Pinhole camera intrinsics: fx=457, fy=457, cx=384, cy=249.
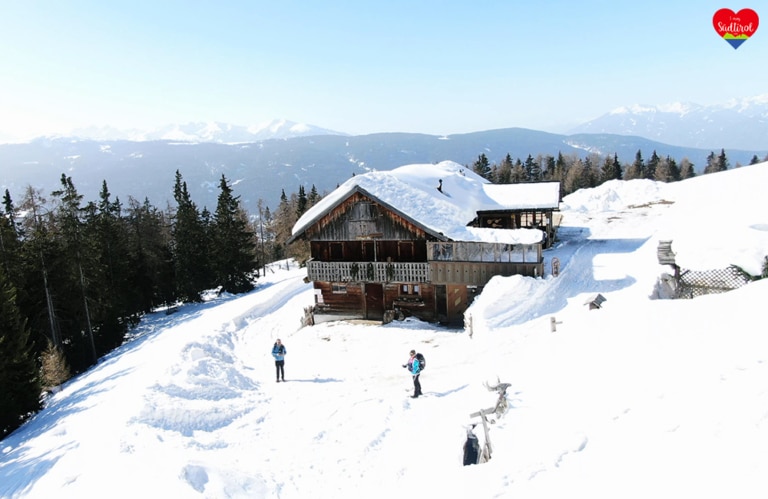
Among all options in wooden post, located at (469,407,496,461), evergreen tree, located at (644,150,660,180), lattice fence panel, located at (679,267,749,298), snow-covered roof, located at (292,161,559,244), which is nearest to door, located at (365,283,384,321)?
snow-covered roof, located at (292,161,559,244)

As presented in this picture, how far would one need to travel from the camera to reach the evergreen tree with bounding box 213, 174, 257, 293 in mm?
47531

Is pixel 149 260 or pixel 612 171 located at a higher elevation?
pixel 612 171

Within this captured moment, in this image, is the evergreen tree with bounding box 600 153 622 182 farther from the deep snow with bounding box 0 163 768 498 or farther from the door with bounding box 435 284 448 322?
the door with bounding box 435 284 448 322

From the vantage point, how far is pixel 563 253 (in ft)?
108

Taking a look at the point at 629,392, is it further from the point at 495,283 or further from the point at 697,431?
the point at 495,283

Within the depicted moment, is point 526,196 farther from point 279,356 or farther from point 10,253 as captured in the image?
point 10,253

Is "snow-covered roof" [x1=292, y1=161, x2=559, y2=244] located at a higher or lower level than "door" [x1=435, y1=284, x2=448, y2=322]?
higher

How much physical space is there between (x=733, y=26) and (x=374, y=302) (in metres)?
20.4

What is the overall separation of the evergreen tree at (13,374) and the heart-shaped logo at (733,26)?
33.0m

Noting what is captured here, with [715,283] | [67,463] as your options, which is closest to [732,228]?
[715,283]

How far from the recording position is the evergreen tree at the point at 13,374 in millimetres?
19859

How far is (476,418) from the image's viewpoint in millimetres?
11422

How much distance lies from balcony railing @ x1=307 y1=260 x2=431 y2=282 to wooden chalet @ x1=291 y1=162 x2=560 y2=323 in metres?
0.05

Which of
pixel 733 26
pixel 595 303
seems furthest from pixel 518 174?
pixel 595 303
